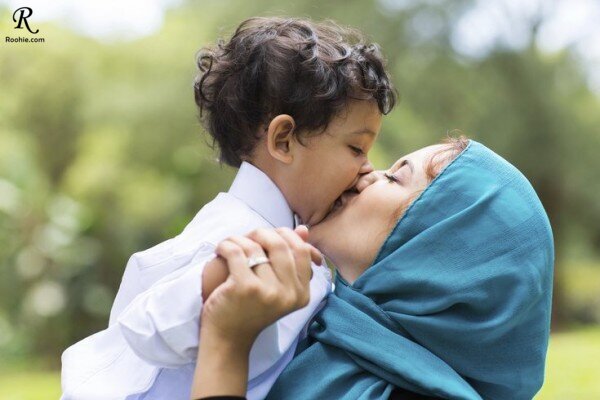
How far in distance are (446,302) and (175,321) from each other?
0.49m

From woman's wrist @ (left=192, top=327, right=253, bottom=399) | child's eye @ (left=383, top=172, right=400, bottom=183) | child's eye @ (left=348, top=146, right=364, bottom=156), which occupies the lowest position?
woman's wrist @ (left=192, top=327, right=253, bottom=399)

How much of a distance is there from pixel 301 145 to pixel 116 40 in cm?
1149

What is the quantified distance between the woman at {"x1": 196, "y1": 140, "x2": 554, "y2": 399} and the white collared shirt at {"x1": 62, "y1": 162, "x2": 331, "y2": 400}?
9cm

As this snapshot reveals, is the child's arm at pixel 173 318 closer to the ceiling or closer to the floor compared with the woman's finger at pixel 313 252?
closer to the floor

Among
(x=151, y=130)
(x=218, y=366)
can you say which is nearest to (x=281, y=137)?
(x=218, y=366)

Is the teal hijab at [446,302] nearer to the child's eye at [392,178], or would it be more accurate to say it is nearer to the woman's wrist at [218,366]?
the child's eye at [392,178]

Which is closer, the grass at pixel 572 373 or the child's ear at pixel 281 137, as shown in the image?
the child's ear at pixel 281 137

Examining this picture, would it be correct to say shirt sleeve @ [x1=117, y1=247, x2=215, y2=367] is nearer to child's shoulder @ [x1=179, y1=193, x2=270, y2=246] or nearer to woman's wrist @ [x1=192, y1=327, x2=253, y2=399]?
woman's wrist @ [x1=192, y1=327, x2=253, y2=399]

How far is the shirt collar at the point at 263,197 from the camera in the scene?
68.9 inches

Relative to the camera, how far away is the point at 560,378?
725 cm

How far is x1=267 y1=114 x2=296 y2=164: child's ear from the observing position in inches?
71.7

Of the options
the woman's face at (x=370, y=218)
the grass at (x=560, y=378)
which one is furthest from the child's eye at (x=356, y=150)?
the grass at (x=560, y=378)

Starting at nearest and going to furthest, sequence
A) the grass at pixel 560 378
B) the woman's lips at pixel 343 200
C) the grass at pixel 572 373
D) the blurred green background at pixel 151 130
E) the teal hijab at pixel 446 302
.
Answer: the teal hijab at pixel 446 302 < the woman's lips at pixel 343 200 < the grass at pixel 572 373 < the grass at pixel 560 378 < the blurred green background at pixel 151 130

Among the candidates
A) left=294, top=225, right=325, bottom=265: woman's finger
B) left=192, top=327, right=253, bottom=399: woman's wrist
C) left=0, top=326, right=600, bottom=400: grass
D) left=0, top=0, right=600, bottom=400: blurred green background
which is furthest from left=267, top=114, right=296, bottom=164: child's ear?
left=0, top=0, right=600, bottom=400: blurred green background
